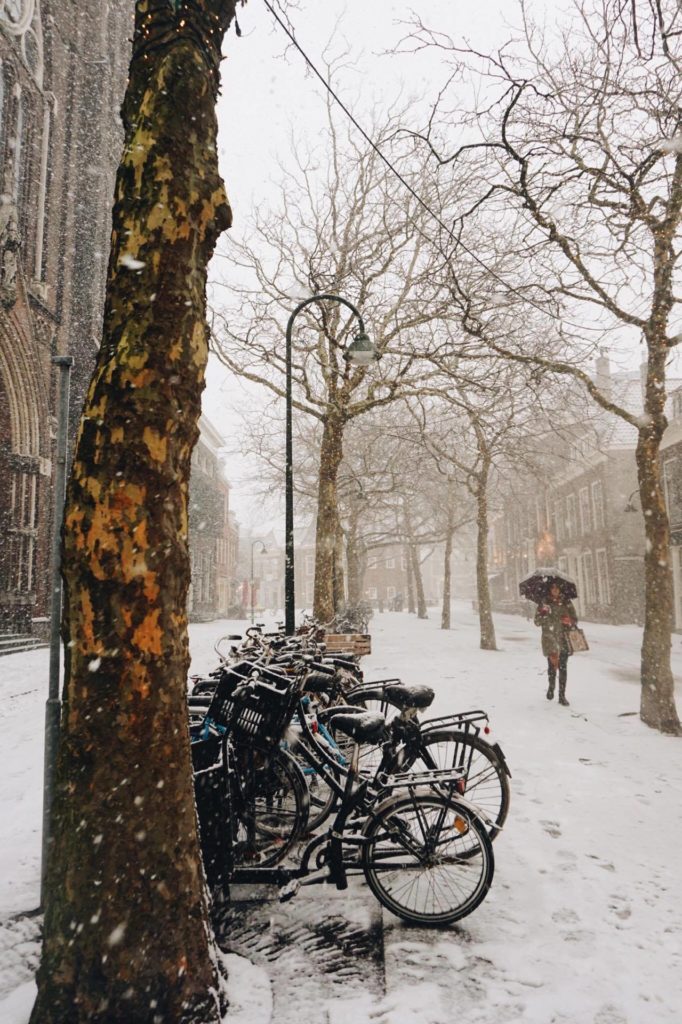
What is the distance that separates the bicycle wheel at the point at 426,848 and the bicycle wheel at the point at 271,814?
49 cm

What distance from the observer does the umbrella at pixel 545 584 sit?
9.94m

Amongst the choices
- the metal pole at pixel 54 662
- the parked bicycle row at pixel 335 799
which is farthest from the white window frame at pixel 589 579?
the metal pole at pixel 54 662

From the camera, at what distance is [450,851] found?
3652 millimetres

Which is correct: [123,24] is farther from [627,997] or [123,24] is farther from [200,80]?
[627,997]

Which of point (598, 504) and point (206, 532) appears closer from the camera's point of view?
point (598, 504)

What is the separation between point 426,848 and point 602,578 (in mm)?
31548

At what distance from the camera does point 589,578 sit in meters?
34.0

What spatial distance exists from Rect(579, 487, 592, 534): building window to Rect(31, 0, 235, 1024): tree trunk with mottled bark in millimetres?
34043

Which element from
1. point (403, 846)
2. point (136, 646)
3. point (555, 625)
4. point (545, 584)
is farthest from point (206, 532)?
point (136, 646)

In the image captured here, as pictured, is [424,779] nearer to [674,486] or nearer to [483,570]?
[483,570]

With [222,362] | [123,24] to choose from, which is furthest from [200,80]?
[123,24]

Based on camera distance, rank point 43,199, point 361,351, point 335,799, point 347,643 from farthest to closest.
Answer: point 43,199 < point 347,643 < point 361,351 < point 335,799

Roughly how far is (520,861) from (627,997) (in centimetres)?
139

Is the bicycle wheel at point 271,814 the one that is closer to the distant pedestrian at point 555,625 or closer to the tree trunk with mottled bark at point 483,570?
the distant pedestrian at point 555,625
